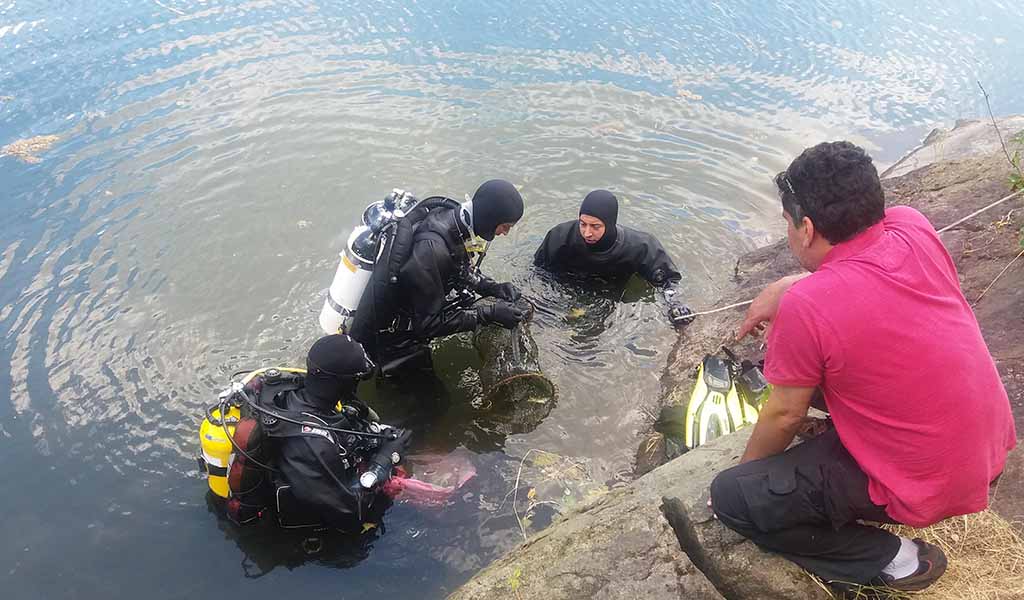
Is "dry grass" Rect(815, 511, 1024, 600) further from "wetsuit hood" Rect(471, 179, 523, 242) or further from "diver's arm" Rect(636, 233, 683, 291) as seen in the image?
"diver's arm" Rect(636, 233, 683, 291)

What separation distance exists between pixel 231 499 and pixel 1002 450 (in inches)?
168

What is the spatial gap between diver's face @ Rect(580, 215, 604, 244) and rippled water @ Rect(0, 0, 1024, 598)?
90 cm

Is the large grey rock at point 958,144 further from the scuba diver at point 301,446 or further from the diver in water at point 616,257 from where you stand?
the scuba diver at point 301,446

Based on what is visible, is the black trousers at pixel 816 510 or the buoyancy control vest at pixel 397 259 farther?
the buoyancy control vest at pixel 397 259

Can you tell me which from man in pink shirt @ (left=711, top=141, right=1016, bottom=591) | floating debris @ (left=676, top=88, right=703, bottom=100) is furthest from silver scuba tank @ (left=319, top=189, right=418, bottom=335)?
floating debris @ (left=676, top=88, right=703, bottom=100)

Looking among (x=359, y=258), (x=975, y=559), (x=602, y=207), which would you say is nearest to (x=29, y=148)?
(x=359, y=258)

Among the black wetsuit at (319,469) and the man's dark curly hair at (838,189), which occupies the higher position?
the man's dark curly hair at (838,189)

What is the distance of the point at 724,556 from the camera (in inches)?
126

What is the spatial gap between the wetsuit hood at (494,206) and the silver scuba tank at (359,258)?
0.52m

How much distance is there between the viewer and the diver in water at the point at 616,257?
6.62m

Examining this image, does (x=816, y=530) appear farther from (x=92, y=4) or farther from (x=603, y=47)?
(x=92, y=4)

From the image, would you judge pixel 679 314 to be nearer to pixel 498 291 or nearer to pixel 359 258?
pixel 498 291

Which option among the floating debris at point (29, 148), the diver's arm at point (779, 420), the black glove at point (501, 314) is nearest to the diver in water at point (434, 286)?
the black glove at point (501, 314)

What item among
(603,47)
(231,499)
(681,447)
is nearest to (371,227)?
(231,499)
